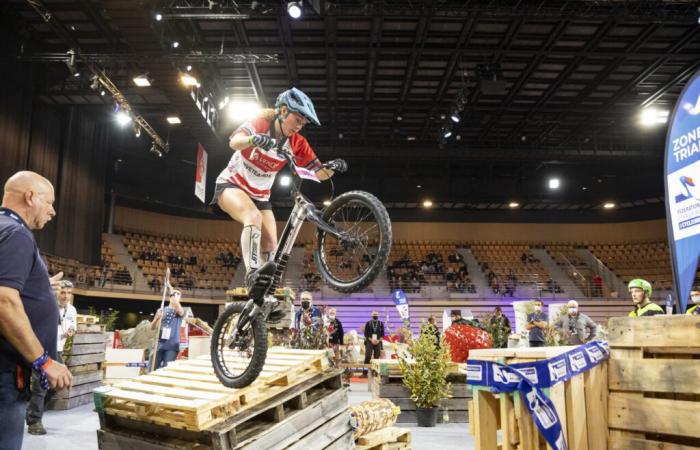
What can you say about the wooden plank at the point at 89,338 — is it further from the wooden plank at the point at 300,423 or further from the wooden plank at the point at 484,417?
the wooden plank at the point at 484,417

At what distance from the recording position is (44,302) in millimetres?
2547

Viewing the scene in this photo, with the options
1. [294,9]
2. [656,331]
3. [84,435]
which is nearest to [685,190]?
[656,331]

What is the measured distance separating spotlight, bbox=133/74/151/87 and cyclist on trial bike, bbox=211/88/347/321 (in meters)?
10.3

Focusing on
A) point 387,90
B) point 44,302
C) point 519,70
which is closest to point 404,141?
point 387,90

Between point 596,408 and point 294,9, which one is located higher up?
point 294,9

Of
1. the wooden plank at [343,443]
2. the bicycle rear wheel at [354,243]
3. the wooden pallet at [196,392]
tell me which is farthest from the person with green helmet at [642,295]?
the bicycle rear wheel at [354,243]

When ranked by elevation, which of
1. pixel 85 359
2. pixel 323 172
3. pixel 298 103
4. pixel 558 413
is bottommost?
pixel 85 359

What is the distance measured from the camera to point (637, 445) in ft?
9.94

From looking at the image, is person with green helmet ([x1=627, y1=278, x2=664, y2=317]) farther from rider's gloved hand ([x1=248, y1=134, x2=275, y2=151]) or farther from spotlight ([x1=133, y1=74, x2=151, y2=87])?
spotlight ([x1=133, y1=74, x2=151, y2=87])

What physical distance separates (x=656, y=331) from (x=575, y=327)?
6.04m

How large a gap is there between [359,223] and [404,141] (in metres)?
16.8

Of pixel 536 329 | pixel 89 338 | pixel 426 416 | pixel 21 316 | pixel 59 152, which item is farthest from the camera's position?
pixel 59 152

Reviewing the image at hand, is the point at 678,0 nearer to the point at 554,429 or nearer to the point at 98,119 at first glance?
the point at 554,429

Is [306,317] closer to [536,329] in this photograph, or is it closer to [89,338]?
[89,338]
